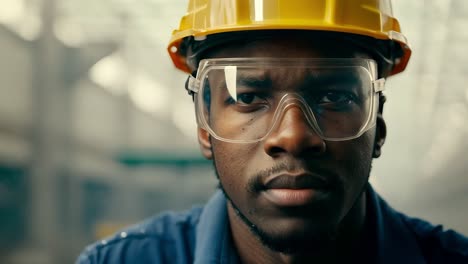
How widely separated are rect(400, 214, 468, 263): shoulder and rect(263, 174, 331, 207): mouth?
56 centimetres

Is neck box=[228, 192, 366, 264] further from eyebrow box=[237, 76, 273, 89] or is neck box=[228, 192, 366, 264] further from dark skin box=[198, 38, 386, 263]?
eyebrow box=[237, 76, 273, 89]

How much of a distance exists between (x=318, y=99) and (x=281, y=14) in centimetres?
25

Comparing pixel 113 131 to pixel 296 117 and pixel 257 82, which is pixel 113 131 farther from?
pixel 296 117

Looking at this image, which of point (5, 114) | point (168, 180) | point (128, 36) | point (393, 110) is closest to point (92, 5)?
point (128, 36)

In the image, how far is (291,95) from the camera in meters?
1.50

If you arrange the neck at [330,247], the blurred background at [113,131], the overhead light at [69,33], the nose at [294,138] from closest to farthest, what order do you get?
the nose at [294,138] → the neck at [330,247] → the blurred background at [113,131] → the overhead light at [69,33]

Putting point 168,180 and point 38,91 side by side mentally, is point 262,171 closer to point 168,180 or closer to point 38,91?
point 168,180

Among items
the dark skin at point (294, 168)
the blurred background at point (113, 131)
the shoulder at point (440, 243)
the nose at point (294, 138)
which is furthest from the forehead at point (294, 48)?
the blurred background at point (113, 131)

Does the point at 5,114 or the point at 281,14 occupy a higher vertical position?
the point at 281,14

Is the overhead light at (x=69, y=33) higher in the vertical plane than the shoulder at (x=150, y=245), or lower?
higher

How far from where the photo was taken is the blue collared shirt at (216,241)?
1764 mm

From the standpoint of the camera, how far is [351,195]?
1565 mm

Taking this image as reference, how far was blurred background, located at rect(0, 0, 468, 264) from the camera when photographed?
3475mm

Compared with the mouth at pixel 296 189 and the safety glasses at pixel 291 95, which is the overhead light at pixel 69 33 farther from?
the mouth at pixel 296 189
